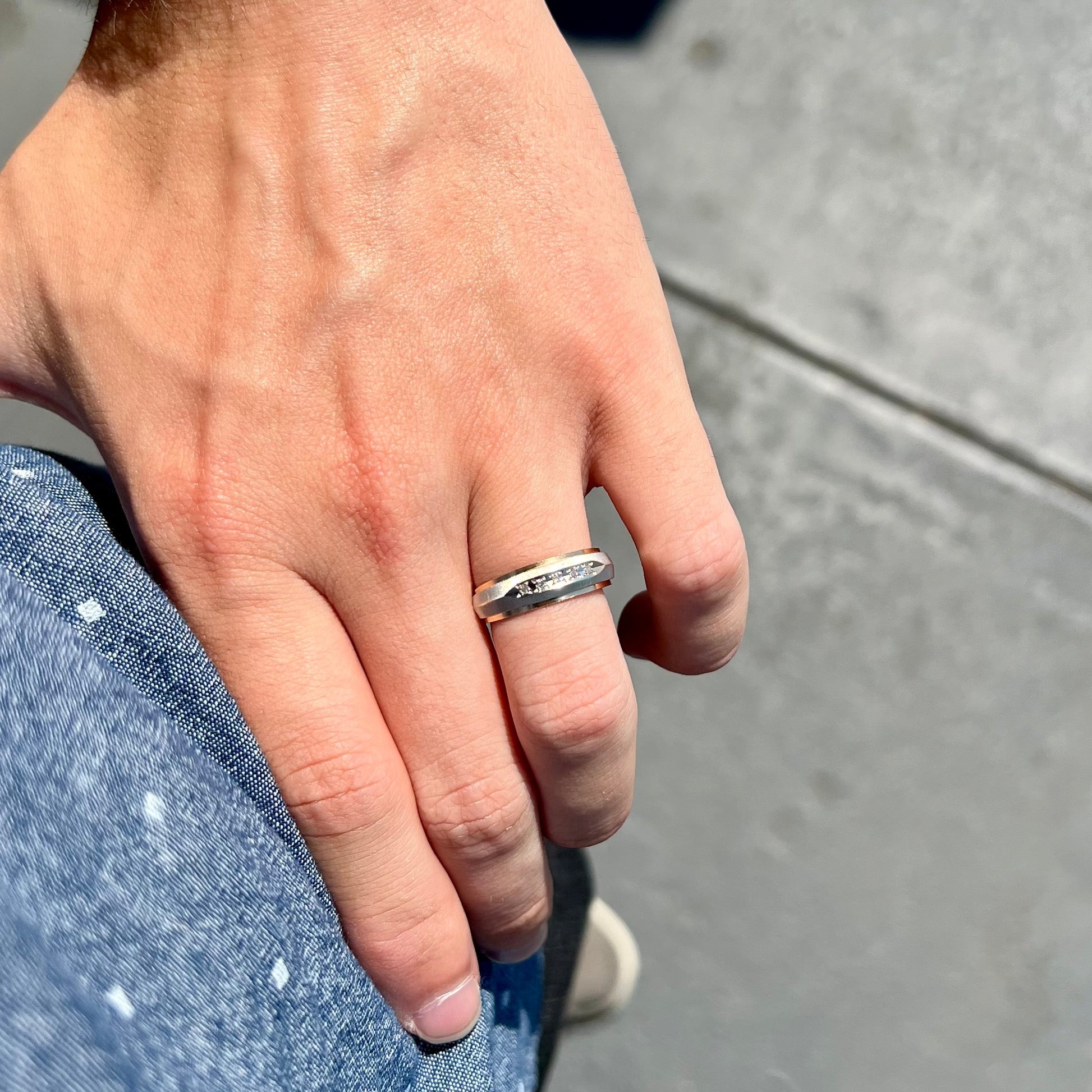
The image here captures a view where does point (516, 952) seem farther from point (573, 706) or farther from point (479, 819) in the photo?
point (573, 706)

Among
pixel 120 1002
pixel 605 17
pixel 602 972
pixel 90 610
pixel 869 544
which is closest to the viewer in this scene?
pixel 120 1002

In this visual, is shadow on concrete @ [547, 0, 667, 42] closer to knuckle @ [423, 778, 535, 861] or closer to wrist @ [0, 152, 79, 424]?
wrist @ [0, 152, 79, 424]

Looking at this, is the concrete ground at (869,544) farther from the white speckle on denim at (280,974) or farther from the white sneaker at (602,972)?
the white speckle on denim at (280,974)

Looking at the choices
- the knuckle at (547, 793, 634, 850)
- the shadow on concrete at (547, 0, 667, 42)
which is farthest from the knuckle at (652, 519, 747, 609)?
the shadow on concrete at (547, 0, 667, 42)

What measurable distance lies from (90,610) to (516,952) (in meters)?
0.51

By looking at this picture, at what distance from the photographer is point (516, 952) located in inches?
34.8

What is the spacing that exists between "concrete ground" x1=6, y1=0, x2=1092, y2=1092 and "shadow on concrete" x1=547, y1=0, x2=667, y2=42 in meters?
0.04

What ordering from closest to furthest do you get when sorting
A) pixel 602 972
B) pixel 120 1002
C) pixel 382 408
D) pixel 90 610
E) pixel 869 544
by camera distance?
pixel 120 1002
pixel 90 610
pixel 382 408
pixel 602 972
pixel 869 544

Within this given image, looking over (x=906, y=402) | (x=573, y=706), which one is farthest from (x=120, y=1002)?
(x=906, y=402)

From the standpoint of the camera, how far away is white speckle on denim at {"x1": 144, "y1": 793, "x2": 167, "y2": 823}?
2.07ft

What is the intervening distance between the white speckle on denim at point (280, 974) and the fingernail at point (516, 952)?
252mm

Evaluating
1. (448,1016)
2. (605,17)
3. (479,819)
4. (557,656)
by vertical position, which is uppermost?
(605,17)

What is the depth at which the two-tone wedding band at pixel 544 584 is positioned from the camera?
77 centimetres

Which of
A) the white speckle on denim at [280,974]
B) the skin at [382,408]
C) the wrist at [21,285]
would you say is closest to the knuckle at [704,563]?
the skin at [382,408]
